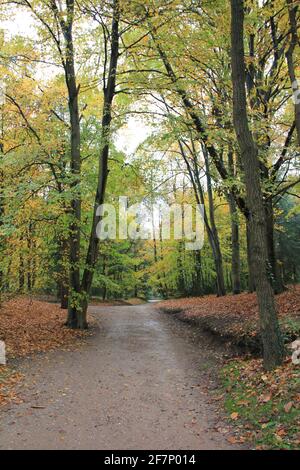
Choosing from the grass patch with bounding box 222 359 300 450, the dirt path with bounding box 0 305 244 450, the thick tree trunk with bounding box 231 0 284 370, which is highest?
the thick tree trunk with bounding box 231 0 284 370

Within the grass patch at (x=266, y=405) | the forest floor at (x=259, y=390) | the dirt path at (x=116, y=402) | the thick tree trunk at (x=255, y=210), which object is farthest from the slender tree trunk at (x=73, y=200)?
the grass patch at (x=266, y=405)

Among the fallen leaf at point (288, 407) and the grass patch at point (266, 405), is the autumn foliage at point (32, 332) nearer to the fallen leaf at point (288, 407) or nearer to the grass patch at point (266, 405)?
the grass patch at point (266, 405)

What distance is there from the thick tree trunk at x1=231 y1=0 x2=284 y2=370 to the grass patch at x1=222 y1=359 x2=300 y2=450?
18.1 inches

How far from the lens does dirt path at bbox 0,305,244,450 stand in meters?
5.01

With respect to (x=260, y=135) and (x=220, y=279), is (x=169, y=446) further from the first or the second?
(x=220, y=279)

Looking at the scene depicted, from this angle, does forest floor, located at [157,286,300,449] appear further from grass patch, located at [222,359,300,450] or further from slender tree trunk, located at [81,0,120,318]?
slender tree trunk, located at [81,0,120,318]

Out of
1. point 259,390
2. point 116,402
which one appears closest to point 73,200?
point 116,402

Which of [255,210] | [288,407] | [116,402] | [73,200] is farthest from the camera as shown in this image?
[73,200]

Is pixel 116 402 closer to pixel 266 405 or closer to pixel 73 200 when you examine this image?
pixel 266 405

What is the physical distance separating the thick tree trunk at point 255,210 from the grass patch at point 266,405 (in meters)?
0.46

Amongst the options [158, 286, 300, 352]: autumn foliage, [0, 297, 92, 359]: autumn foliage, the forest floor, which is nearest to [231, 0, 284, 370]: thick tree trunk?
the forest floor

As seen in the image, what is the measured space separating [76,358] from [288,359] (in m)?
5.49

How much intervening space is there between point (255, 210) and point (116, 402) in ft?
14.6

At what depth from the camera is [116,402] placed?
6.53m
